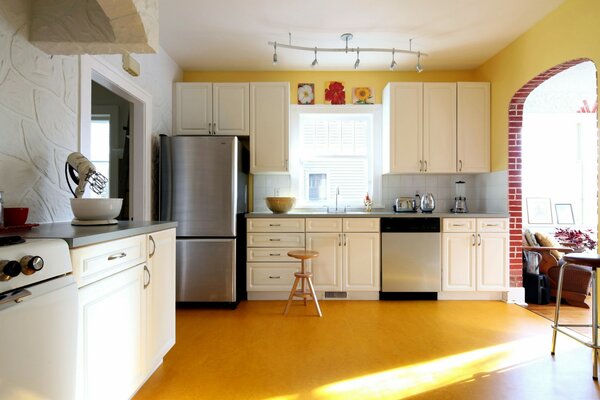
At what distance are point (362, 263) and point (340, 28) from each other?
2.31 m

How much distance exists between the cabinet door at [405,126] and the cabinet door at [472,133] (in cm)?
45

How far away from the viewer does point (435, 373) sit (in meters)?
2.00

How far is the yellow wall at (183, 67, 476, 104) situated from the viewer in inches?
157

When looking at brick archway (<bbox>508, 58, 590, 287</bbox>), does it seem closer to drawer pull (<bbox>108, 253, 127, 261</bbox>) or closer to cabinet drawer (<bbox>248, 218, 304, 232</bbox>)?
cabinet drawer (<bbox>248, 218, 304, 232</bbox>)

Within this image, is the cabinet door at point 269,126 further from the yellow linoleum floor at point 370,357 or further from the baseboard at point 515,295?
the baseboard at point 515,295

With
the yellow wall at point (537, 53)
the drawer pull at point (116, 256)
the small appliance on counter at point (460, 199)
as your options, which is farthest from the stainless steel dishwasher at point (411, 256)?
the drawer pull at point (116, 256)

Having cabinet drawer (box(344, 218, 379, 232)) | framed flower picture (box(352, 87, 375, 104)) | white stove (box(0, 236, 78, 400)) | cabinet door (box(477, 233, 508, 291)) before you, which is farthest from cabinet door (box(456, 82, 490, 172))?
white stove (box(0, 236, 78, 400))

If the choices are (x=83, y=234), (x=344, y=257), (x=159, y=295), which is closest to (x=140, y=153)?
(x=159, y=295)

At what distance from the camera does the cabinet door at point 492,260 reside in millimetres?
3414

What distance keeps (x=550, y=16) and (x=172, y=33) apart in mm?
3371

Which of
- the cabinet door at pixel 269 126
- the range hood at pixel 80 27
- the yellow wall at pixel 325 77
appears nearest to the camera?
the range hood at pixel 80 27

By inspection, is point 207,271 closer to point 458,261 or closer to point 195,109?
point 195,109

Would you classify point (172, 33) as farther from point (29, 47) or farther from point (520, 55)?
point (520, 55)

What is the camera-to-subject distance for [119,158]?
4000 millimetres
